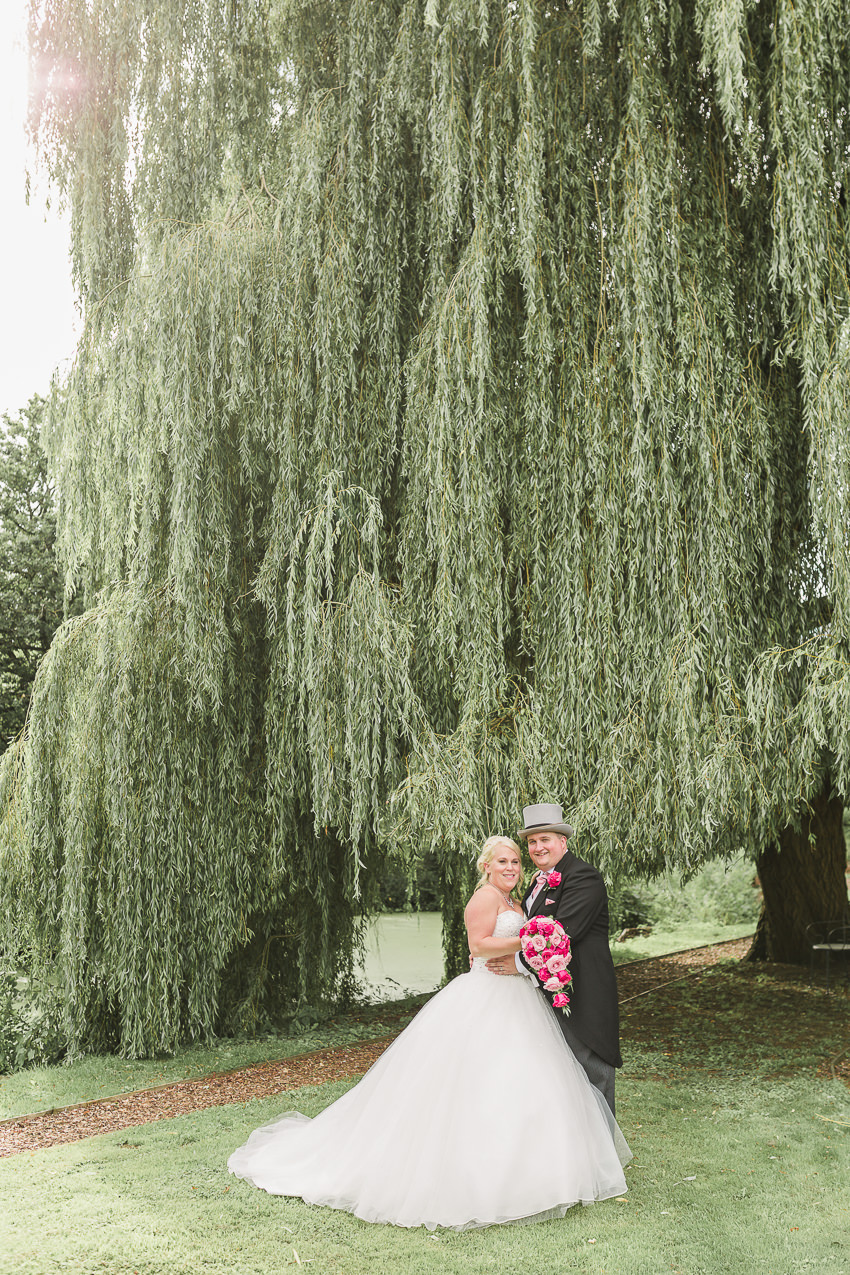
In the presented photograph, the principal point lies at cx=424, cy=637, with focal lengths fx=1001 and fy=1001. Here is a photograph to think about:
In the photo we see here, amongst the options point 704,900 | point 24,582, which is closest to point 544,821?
point 24,582

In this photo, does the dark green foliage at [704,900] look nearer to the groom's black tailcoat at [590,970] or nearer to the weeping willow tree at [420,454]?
the weeping willow tree at [420,454]

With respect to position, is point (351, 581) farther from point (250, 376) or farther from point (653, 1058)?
point (653, 1058)

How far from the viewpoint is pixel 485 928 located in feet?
15.3

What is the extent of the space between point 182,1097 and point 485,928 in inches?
129

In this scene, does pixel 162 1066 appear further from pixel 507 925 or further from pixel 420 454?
pixel 420 454

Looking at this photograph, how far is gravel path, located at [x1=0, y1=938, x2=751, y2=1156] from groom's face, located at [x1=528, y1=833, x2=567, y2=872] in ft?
10.0

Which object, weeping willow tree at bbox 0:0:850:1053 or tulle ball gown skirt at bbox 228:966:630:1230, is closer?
tulle ball gown skirt at bbox 228:966:630:1230

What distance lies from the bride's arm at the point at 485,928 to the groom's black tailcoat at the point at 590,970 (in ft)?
0.39

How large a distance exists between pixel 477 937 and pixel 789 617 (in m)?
2.75

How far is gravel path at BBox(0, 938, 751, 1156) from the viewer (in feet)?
20.1

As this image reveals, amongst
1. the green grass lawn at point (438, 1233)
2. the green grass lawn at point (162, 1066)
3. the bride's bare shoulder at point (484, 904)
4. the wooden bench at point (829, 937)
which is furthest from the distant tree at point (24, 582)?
the bride's bare shoulder at point (484, 904)

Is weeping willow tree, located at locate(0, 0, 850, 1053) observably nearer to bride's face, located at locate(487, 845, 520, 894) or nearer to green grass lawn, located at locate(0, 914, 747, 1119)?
green grass lawn, located at locate(0, 914, 747, 1119)

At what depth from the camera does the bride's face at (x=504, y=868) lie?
4723 millimetres

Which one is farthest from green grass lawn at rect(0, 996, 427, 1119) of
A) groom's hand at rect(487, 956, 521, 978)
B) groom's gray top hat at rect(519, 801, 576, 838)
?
groom's gray top hat at rect(519, 801, 576, 838)
